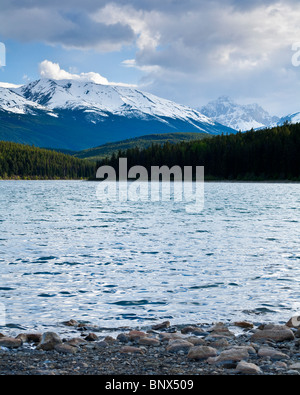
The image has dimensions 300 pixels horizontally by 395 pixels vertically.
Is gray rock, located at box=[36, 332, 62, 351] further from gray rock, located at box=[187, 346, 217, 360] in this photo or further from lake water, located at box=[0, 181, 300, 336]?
gray rock, located at box=[187, 346, 217, 360]

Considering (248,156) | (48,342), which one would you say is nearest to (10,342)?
(48,342)

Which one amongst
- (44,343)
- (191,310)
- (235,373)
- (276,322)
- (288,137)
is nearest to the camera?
(235,373)

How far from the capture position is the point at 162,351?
1000 cm

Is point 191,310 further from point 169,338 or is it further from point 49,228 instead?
point 49,228

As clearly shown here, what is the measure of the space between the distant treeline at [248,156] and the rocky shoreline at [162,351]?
133 meters

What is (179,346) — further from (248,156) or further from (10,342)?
(248,156)

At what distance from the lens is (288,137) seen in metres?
149

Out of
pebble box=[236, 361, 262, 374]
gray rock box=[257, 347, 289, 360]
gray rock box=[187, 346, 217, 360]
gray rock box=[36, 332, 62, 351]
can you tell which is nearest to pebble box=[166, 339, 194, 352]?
gray rock box=[187, 346, 217, 360]

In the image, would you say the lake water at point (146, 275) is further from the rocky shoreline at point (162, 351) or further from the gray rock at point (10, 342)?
the gray rock at point (10, 342)

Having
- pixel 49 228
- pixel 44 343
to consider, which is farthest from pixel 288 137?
pixel 44 343

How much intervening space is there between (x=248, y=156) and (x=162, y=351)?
14793cm

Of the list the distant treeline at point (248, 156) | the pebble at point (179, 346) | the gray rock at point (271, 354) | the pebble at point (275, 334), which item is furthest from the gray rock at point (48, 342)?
the distant treeline at point (248, 156)

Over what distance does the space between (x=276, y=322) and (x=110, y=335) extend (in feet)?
15.5

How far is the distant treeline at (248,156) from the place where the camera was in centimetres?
14225
